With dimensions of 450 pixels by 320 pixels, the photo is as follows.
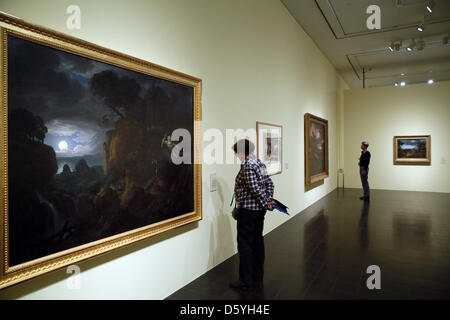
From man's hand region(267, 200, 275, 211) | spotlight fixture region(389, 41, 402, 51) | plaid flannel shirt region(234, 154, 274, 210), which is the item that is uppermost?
spotlight fixture region(389, 41, 402, 51)

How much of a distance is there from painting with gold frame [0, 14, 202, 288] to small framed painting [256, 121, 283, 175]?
8.82 ft

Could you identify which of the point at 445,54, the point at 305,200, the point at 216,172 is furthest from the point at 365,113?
the point at 216,172

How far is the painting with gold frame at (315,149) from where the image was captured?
9.12m

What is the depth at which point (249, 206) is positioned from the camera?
3.82 m

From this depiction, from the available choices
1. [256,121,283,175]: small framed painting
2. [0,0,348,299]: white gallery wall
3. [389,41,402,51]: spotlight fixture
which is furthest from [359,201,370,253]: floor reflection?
[389,41,402,51]: spotlight fixture

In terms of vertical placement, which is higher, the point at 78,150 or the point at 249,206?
the point at 78,150

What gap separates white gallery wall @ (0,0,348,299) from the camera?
2.62m

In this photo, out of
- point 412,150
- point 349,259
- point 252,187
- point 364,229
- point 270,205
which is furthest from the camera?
point 412,150

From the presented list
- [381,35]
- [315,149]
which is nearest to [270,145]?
[315,149]

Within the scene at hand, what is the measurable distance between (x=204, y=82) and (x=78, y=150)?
90.0 inches

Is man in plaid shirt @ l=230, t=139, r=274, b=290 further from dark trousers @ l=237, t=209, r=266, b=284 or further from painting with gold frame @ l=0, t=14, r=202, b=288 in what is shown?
painting with gold frame @ l=0, t=14, r=202, b=288

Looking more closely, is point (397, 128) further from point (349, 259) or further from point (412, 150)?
point (349, 259)

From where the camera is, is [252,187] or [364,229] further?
[364,229]

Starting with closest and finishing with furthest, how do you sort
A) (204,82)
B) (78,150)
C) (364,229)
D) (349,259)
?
1. (78,150)
2. (204,82)
3. (349,259)
4. (364,229)
